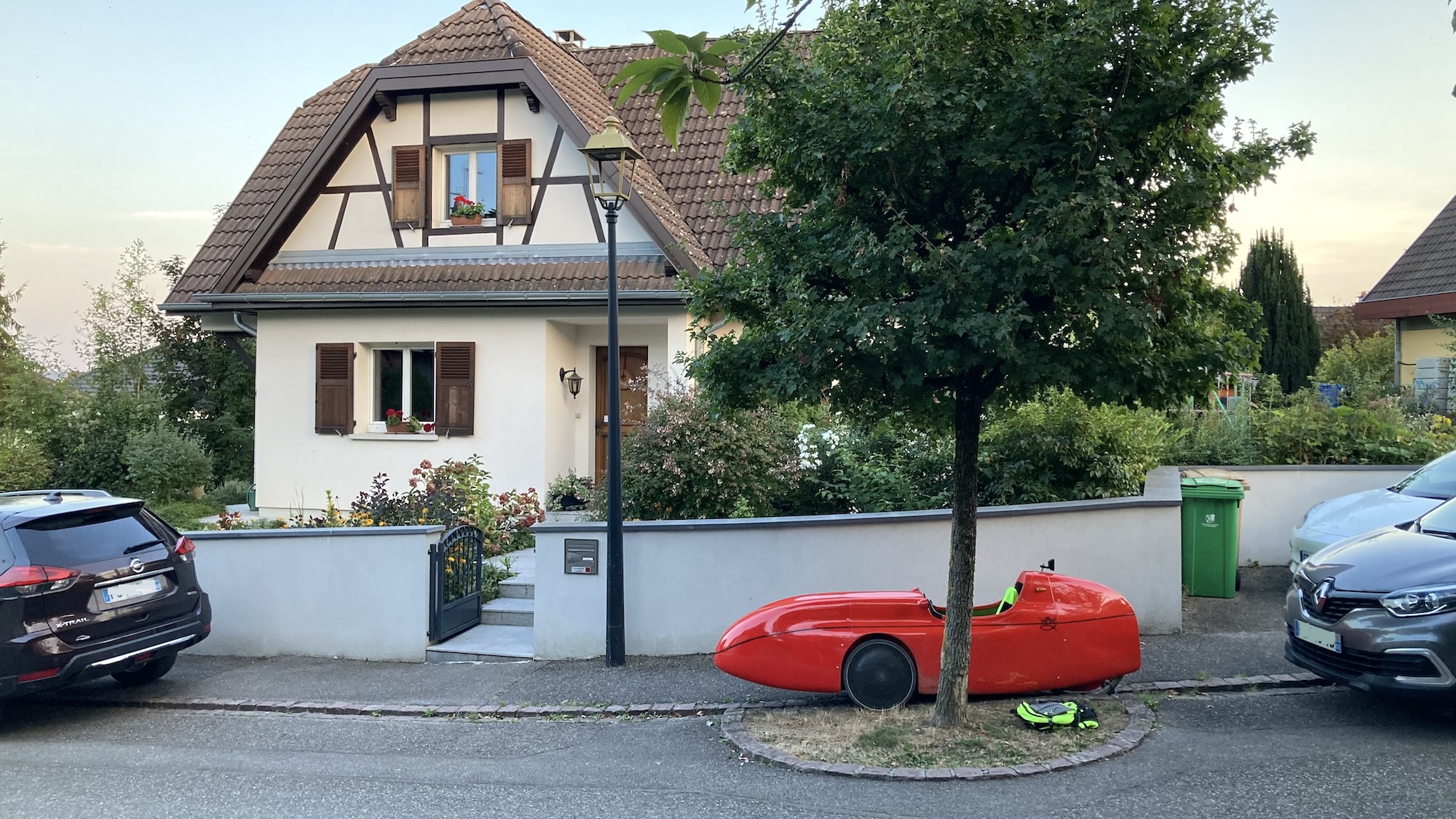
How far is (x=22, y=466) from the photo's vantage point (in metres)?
17.6

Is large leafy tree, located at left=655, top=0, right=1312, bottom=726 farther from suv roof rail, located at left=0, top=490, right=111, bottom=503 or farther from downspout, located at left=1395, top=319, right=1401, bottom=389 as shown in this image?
downspout, located at left=1395, top=319, right=1401, bottom=389

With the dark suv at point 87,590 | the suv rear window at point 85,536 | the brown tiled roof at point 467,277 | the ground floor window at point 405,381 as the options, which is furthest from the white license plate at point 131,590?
the ground floor window at point 405,381

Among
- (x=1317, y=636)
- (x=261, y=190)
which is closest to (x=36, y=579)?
(x=1317, y=636)

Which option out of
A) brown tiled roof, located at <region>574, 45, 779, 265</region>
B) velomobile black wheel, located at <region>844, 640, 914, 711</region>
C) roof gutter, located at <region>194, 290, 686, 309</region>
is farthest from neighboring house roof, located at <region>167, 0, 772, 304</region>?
velomobile black wheel, located at <region>844, 640, 914, 711</region>

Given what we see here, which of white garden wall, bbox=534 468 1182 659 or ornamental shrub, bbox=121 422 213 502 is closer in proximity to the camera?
white garden wall, bbox=534 468 1182 659

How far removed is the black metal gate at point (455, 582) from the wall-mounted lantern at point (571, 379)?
5029 mm

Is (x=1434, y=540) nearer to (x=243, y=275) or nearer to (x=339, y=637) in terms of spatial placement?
(x=339, y=637)

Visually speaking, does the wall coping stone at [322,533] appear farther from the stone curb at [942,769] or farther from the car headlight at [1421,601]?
the car headlight at [1421,601]

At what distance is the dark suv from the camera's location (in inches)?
268

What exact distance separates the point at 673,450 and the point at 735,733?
4.01 meters

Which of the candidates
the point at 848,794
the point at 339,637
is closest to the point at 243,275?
the point at 339,637

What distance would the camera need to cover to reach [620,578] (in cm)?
841

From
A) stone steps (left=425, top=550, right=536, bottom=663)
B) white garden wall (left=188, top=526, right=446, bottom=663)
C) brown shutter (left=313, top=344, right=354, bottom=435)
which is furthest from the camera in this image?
brown shutter (left=313, top=344, right=354, bottom=435)

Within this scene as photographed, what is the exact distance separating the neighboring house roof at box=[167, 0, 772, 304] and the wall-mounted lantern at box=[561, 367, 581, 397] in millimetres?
1458
